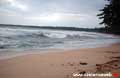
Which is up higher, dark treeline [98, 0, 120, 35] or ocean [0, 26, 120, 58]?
dark treeline [98, 0, 120, 35]

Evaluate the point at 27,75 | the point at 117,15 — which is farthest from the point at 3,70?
the point at 117,15

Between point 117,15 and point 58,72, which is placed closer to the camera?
point 58,72

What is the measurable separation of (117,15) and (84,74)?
16.4 meters

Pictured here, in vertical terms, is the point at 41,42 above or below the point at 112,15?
below

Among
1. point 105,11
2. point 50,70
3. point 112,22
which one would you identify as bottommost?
point 50,70

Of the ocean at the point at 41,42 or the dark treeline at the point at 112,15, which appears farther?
the dark treeline at the point at 112,15

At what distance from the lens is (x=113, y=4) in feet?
57.7

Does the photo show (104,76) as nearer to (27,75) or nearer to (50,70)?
(50,70)

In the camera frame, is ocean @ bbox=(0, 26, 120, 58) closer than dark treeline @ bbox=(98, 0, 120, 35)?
Yes

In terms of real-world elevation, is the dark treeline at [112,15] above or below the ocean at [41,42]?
above

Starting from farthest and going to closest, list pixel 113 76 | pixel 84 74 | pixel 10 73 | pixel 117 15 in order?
pixel 117 15
pixel 10 73
pixel 84 74
pixel 113 76

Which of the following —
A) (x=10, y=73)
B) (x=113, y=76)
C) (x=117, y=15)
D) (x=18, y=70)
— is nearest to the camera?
(x=113, y=76)

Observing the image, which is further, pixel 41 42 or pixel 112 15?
pixel 112 15

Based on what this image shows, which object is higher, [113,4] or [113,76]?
→ [113,4]
